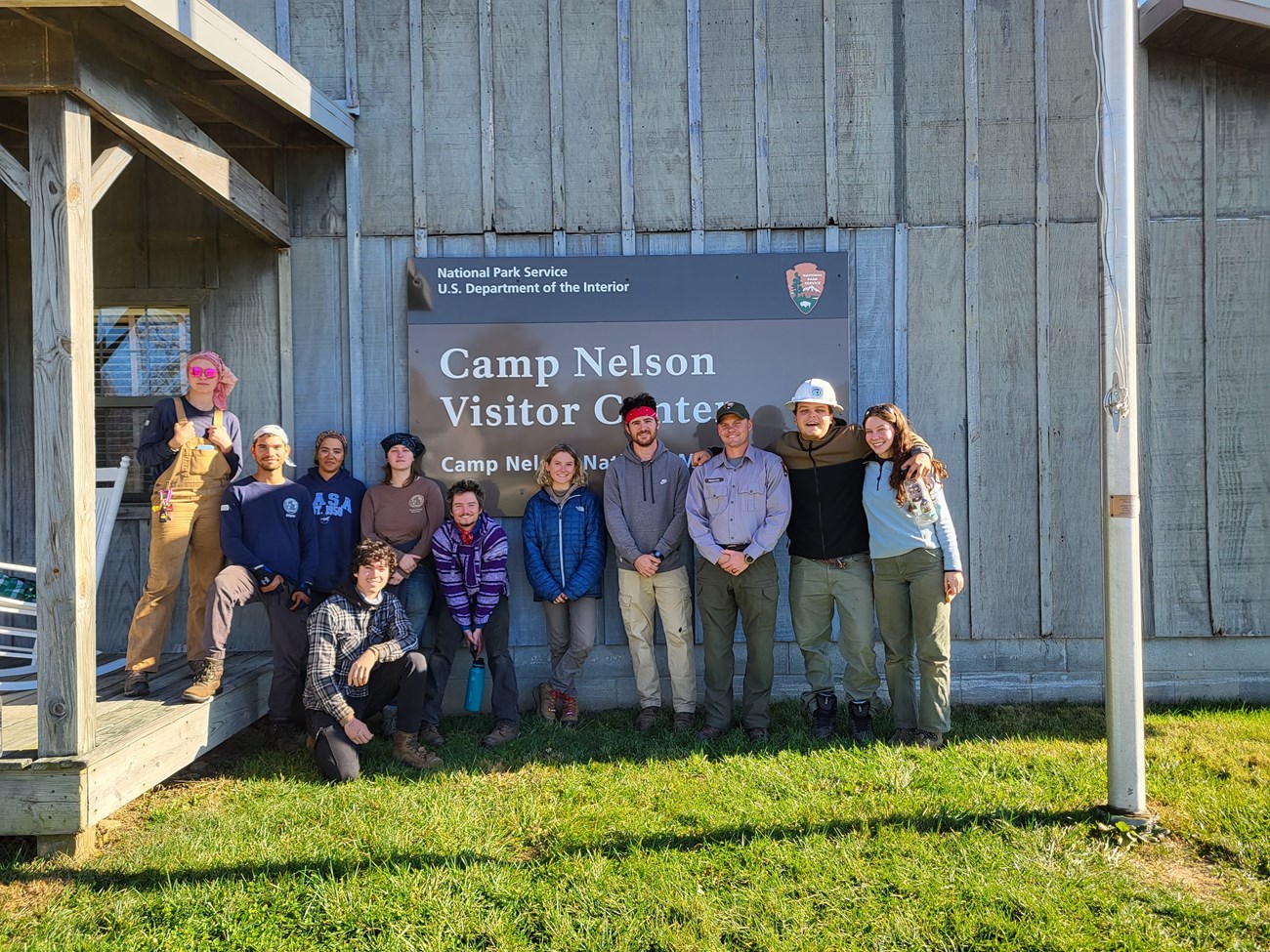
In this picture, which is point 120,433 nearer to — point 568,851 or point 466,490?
point 466,490

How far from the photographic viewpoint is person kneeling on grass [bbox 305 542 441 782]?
14.5ft

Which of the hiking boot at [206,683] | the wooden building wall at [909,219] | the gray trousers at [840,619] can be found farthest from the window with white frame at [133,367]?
the gray trousers at [840,619]

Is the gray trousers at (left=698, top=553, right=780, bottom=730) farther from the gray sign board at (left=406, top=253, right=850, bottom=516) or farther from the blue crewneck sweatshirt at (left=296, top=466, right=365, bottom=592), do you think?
the blue crewneck sweatshirt at (left=296, top=466, right=365, bottom=592)

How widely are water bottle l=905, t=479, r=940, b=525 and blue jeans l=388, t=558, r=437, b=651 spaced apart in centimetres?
286

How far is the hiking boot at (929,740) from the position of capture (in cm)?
475

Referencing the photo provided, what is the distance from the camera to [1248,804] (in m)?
3.99

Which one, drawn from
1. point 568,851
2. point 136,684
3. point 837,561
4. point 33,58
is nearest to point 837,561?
point 837,561

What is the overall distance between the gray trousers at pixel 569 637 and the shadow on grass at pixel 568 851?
1.69 metres

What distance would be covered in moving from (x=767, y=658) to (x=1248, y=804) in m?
2.38

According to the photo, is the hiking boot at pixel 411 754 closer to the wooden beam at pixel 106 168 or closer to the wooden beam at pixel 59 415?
the wooden beam at pixel 59 415

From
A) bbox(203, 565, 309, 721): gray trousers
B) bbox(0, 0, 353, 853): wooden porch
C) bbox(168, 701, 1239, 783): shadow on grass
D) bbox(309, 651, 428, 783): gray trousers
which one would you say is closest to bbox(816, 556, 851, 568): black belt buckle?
bbox(168, 701, 1239, 783): shadow on grass

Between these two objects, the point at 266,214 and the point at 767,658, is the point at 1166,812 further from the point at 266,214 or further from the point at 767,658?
the point at 266,214

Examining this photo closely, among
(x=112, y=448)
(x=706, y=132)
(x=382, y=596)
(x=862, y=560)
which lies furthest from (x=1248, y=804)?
(x=112, y=448)

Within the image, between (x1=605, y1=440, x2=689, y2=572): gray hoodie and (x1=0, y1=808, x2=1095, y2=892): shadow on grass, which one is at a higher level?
(x1=605, y1=440, x2=689, y2=572): gray hoodie
